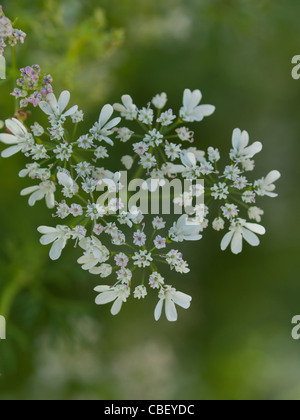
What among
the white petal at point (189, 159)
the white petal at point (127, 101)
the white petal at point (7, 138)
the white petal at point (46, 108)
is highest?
the white petal at point (127, 101)

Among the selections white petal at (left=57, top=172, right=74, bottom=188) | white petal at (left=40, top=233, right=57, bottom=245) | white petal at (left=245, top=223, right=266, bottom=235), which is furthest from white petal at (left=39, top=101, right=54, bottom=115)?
white petal at (left=245, top=223, right=266, bottom=235)

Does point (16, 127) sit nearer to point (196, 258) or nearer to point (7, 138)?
point (7, 138)

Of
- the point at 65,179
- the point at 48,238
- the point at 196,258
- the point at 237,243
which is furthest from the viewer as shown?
the point at 196,258


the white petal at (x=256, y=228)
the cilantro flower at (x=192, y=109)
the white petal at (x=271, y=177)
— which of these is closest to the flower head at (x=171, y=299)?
the white petal at (x=256, y=228)

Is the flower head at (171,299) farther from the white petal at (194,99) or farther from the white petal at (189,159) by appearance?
the white petal at (194,99)

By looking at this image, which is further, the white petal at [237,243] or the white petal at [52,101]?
the white petal at [237,243]

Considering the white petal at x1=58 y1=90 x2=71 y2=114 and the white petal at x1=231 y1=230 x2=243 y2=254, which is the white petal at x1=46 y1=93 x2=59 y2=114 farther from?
the white petal at x1=231 y1=230 x2=243 y2=254

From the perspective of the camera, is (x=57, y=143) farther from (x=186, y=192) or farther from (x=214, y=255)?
(x=214, y=255)

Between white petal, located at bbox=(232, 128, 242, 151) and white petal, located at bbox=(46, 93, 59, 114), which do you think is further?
white petal, located at bbox=(232, 128, 242, 151)

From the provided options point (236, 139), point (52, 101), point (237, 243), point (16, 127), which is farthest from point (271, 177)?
point (16, 127)
